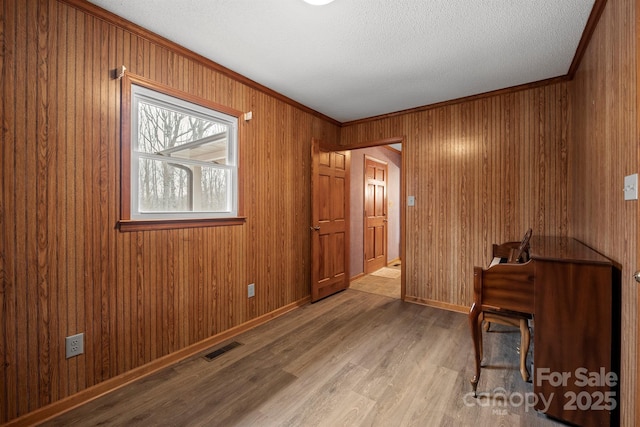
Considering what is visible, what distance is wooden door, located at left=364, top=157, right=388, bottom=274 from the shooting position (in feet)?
16.5

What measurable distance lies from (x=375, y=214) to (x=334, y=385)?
3731 mm

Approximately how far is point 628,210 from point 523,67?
5.92ft

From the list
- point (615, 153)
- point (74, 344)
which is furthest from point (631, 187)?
point (74, 344)

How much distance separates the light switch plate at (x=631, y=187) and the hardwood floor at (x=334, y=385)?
1.30 meters

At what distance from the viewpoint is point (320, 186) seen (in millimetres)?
3615

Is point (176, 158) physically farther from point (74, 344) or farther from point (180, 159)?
point (74, 344)

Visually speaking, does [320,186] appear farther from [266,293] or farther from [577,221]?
[577,221]

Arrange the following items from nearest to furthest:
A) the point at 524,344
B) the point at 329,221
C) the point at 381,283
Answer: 1. the point at 524,344
2. the point at 329,221
3. the point at 381,283

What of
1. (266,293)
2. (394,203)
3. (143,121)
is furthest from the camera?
(394,203)

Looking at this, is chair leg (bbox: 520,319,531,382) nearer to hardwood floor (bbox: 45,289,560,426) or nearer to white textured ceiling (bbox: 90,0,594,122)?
hardwood floor (bbox: 45,289,560,426)

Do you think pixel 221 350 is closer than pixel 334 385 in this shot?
No

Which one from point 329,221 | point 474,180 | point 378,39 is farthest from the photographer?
point 329,221

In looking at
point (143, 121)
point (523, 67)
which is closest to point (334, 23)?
point (143, 121)

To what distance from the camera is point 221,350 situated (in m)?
2.39
